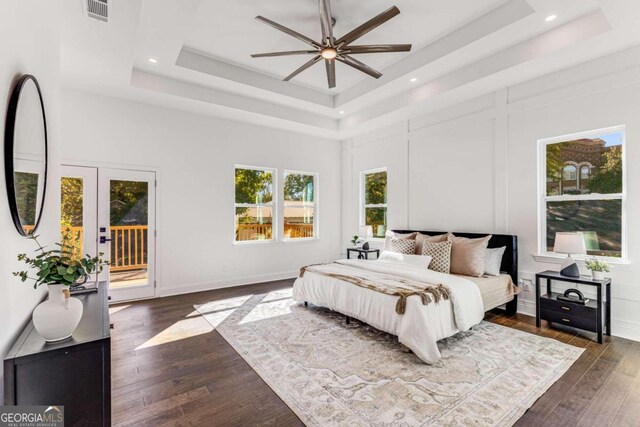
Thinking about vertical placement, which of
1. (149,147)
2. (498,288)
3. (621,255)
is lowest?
(498,288)

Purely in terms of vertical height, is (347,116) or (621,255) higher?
(347,116)

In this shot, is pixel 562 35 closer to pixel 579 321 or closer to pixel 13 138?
pixel 579 321

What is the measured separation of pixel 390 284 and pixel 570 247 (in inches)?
78.0

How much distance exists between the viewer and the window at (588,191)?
3.38 m

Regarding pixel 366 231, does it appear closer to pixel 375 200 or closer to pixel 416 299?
pixel 375 200

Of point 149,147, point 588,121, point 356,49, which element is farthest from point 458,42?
point 149,147

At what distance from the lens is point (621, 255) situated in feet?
10.9

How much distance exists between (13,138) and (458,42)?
402 cm

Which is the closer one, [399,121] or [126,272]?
[126,272]

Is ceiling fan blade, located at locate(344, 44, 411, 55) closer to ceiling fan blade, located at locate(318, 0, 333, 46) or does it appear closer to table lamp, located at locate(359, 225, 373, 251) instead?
ceiling fan blade, located at locate(318, 0, 333, 46)

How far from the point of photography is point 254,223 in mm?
5875

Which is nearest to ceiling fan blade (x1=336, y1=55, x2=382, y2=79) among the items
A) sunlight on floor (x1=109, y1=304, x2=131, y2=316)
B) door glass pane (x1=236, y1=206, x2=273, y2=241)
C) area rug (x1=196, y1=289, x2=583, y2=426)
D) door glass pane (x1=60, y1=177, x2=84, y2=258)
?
area rug (x1=196, y1=289, x2=583, y2=426)

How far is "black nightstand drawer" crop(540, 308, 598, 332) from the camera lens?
3.14m

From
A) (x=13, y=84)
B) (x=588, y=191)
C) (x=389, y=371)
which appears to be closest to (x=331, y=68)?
(x=13, y=84)
